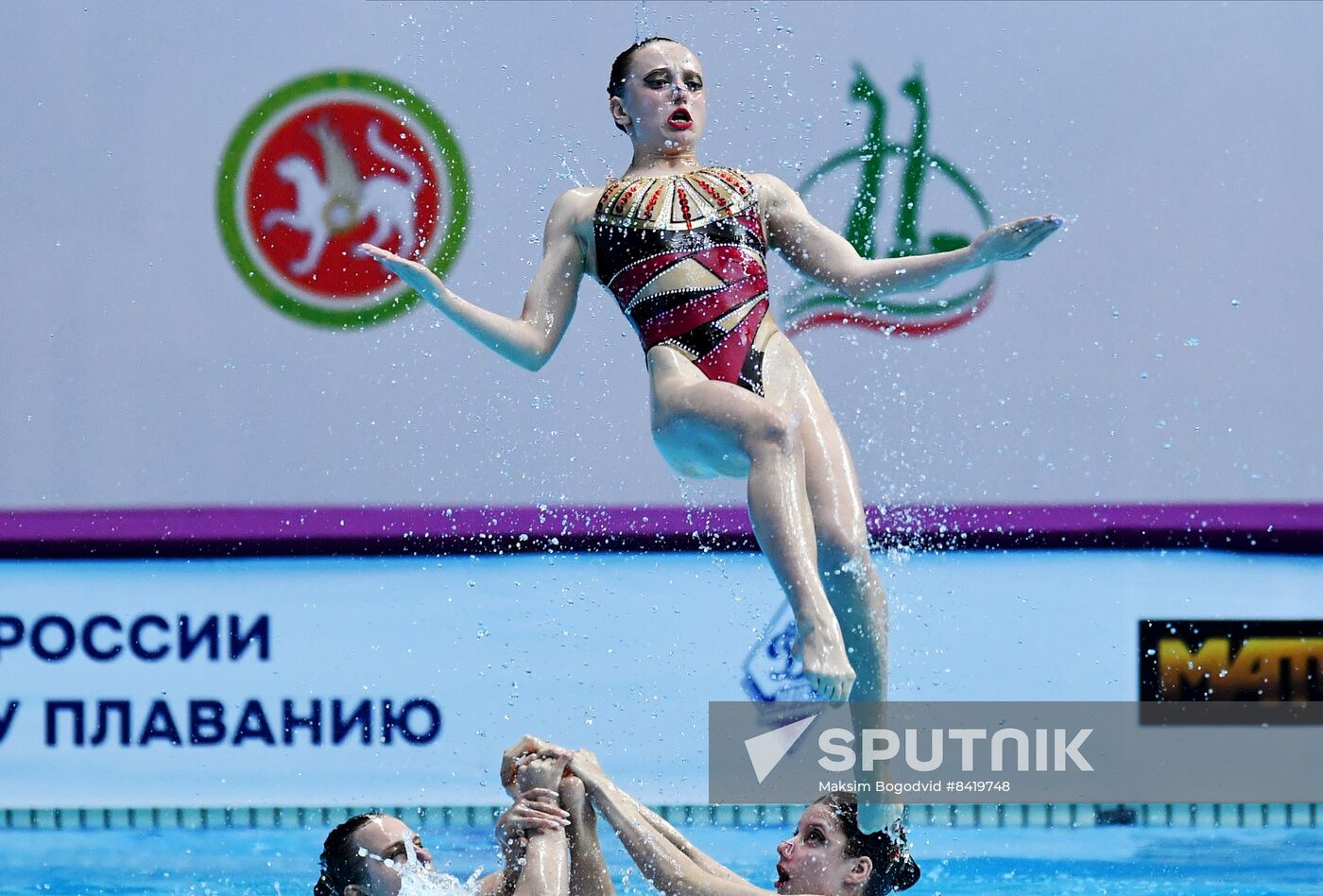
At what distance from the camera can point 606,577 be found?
→ 656 cm

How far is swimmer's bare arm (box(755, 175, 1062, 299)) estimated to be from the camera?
3.81 metres

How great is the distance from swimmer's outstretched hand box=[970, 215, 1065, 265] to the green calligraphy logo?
2670 mm

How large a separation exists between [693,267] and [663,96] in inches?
16.1

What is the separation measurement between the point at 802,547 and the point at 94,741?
3.57 meters

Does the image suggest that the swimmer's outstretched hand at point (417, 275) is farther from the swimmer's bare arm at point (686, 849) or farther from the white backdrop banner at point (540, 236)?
the white backdrop banner at point (540, 236)

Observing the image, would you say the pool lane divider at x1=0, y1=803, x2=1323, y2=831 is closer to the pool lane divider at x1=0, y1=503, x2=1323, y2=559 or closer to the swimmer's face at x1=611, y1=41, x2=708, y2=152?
the pool lane divider at x1=0, y1=503, x2=1323, y2=559

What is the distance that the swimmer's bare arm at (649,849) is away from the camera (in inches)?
139

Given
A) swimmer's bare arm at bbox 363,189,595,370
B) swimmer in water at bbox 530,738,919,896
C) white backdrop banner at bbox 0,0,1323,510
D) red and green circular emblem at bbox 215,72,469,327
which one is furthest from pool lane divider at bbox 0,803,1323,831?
swimmer's bare arm at bbox 363,189,595,370

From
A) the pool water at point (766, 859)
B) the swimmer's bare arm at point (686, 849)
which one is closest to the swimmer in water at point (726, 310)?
the swimmer's bare arm at point (686, 849)

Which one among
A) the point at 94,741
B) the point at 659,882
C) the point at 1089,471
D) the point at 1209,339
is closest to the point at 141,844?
the point at 94,741

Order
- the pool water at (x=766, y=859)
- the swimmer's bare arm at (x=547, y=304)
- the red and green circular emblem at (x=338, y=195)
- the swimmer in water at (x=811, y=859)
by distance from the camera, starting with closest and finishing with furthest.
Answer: the swimmer in water at (x=811, y=859)
the swimmer's bare arm at (x=547, y=304)
the pool water at (x=766, y=859)
the red and green circular emblem at (x=338, y=195)

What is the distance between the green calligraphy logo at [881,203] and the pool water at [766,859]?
1.82 meters

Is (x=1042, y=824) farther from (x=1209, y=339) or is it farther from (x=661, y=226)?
(x=661, y=226)

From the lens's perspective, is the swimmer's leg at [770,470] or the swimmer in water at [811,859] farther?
the swimmer in water at [811,859]
